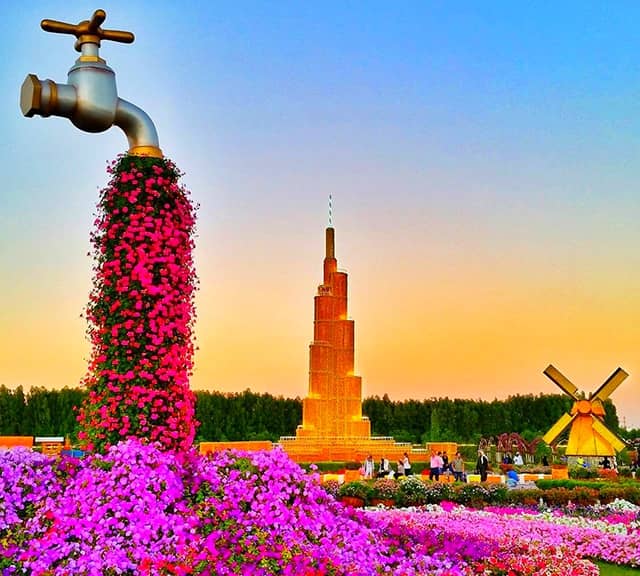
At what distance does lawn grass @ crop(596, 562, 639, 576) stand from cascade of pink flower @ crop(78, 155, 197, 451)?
5.82 m

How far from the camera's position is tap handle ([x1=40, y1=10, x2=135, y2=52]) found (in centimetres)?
774

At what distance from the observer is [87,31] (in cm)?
779

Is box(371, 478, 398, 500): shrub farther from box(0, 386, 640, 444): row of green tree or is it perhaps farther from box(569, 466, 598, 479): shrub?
box(0, 386, 640, 444): row of green tree

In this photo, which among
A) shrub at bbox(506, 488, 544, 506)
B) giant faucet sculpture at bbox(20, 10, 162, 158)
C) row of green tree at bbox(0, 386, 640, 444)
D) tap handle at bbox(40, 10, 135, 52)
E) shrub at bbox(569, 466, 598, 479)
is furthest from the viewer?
row of green tree at bbox(0, 386, 640, 444)

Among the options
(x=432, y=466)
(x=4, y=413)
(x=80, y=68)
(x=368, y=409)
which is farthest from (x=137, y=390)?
(x=368, y=409)

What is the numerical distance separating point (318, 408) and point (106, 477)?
119 feet

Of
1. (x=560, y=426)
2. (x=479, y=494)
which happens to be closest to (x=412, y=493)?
(x=479, y=494)

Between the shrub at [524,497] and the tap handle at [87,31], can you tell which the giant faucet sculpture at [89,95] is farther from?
the shrub at [524,497]

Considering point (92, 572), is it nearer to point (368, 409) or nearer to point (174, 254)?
point (174, 254)

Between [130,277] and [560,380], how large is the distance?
2828cm

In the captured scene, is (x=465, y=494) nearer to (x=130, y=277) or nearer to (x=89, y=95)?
(x=130, y=277)

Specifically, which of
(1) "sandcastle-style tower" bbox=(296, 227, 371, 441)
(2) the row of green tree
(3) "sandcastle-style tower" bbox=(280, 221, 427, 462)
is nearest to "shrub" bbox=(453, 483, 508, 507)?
(3) "sandcastle-style tower" bbox=(280, 221, 427, 462)

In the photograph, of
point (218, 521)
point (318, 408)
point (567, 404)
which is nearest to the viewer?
point (218, 521)

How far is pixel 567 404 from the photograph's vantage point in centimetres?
5228
